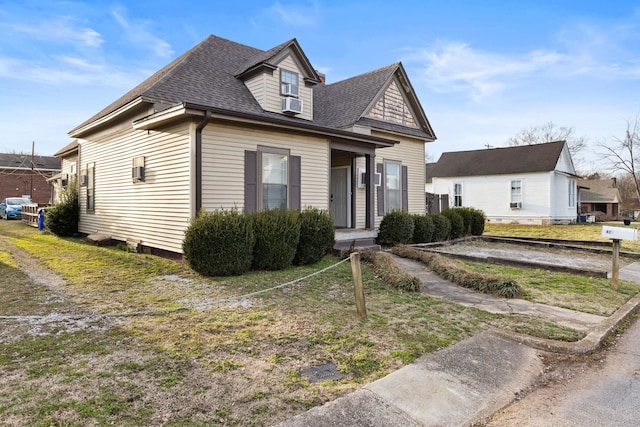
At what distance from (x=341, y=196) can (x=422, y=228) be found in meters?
2.94

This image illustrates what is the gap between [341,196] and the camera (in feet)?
43.4

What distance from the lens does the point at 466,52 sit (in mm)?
14344

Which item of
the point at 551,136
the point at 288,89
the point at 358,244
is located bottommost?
the point at 358,244

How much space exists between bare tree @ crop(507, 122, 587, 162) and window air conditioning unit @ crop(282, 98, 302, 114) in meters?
44.4

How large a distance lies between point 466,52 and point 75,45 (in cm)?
1394

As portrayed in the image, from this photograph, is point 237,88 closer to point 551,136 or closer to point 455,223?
point 455,223

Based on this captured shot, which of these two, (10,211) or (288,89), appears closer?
(288,89)

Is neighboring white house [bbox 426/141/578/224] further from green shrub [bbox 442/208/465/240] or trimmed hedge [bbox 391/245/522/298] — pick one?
trimmed hedge [bbox 391/245/522/298]

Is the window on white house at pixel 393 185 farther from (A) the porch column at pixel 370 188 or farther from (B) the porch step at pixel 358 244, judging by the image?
(B) the porch step at pixel 358 244

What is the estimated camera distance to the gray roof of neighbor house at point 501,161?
83.0 feet

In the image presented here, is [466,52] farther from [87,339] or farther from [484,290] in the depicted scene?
[87,339]

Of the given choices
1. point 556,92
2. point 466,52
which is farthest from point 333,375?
point 556,92

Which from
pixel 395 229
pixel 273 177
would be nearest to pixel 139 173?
pixel 273 177

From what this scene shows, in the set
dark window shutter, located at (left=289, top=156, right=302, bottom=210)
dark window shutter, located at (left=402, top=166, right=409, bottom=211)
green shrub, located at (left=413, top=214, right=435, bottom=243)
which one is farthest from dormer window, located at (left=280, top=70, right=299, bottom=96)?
green shrub, located at (left=413, top=214, right=435, bottom=243)
